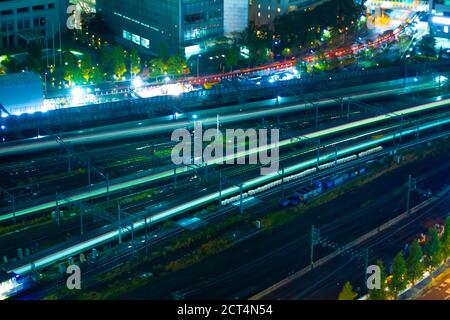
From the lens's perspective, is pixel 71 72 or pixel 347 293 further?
pixel 71 72

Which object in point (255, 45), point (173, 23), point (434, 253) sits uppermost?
point (173, 23)

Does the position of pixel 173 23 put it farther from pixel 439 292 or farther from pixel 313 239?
pixel 439 292

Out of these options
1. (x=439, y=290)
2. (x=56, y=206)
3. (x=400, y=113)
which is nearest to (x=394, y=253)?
(x=439, y=290)

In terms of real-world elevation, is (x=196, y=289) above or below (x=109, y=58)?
below

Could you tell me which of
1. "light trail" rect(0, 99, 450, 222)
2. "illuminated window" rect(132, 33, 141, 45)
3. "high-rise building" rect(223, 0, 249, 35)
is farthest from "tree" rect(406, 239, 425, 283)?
"illuminated window" rect(132, 33, 141, 45)

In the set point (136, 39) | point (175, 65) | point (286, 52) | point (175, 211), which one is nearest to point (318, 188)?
point (175, 211)

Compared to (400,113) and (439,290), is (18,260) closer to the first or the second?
(439,290)

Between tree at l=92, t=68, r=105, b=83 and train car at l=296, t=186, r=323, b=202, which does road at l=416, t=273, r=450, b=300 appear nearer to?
train car at l=296, t=186, r=323, b=202
